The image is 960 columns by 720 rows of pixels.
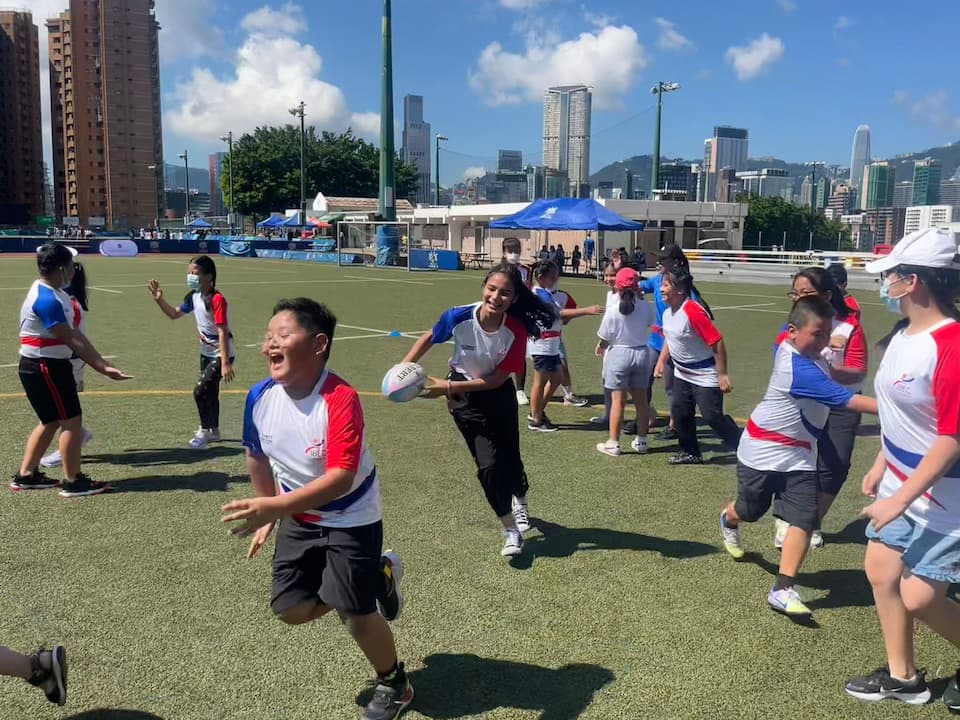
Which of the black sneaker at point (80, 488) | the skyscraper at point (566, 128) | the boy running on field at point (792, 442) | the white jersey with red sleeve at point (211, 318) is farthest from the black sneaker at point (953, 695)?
the skyscraper at point (566, 128)

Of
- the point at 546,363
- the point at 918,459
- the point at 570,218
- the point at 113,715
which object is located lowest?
the point at 113,715

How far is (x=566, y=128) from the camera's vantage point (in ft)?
333

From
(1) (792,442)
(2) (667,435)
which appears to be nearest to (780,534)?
(1) (792,442)

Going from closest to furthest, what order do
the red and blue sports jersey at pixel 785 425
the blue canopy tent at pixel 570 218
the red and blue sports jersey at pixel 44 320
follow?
the red and blue sports jersey at pixel 785 425, the red and blue sports jersey at pixel 44 320, the blue canopy tent at pixel 570 218

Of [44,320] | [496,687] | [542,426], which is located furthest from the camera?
[542,426]

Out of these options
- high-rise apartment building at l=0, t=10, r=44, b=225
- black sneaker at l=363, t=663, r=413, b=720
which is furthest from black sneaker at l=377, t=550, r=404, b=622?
high-rise apartment building at l=0, t=10, r=44, b=225

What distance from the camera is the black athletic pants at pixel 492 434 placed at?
5.04 metres

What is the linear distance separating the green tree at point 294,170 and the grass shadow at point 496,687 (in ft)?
244

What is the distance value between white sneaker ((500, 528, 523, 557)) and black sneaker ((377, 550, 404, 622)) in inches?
64.6

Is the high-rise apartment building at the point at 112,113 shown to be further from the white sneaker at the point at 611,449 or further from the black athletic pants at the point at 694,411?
the black athletic pants at the point at 694,411

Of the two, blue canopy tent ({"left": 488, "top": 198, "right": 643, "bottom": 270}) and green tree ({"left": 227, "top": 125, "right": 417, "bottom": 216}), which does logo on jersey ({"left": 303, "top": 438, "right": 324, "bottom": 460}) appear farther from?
green tree ({"left": 227, "top": 125, "right": 417, "bottom": 216})

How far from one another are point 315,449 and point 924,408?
247 cm

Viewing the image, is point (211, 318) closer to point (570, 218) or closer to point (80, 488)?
point (80, 488)

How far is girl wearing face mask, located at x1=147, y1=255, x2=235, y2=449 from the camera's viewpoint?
737 centimetres
